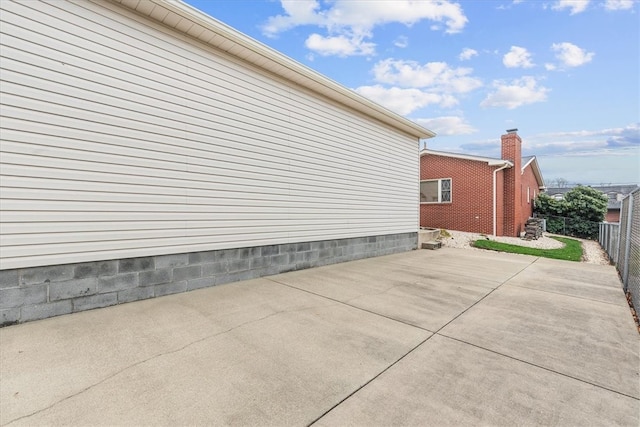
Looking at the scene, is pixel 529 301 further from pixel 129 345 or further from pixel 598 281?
pixel 129 345

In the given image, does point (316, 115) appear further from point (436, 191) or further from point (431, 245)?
point (436, 191)

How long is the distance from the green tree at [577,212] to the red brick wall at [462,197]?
786cm

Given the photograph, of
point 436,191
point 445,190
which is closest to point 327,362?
point 445,190

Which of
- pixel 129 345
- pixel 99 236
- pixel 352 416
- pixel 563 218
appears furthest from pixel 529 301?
pixel 563 218

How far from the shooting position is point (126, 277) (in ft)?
12.8

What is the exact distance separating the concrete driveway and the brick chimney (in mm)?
10289

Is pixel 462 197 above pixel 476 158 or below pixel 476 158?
below

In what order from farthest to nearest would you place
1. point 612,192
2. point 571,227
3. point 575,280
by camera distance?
1. point 612,192
2. point 571,227
3. point 575,280

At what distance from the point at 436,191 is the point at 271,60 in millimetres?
11834

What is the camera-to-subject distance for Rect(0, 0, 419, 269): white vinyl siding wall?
3176mm

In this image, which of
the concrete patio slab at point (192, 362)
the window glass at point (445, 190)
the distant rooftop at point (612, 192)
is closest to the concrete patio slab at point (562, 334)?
the concrete patio slab at point (192, 362)

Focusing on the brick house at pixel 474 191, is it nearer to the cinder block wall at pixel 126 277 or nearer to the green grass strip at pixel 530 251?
the green grass strip at pixel 530 251

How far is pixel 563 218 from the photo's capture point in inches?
702

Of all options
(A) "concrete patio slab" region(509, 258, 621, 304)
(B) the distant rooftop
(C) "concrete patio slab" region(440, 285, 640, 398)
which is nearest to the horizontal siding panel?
(C) "concrete patio slab" region(440, 285, 640, 398)
